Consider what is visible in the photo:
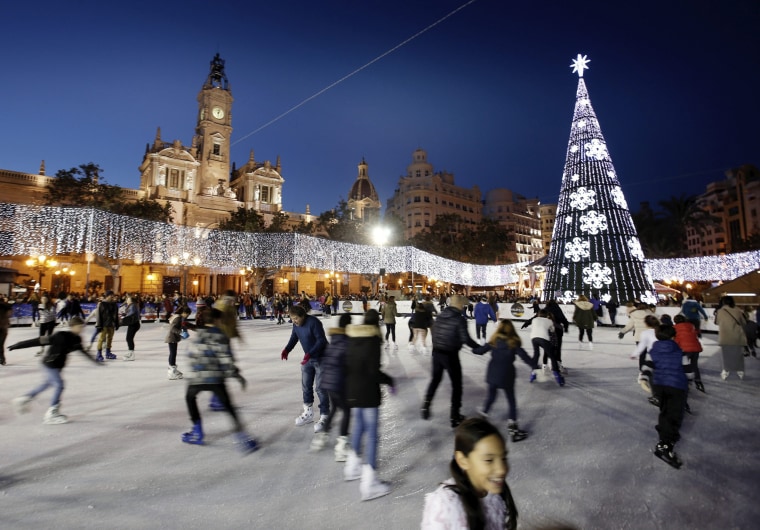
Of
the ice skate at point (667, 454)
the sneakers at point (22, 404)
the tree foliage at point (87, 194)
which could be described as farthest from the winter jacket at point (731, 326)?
the tree foliage at point (87, 194)

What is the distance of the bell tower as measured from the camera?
56.4 meters

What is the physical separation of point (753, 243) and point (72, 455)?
69912 mm

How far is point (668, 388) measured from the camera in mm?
4324

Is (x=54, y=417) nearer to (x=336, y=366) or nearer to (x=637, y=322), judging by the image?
(x=336, y=366)

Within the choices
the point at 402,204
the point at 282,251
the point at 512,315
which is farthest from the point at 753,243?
the point at 282,251

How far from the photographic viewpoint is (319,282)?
5194cm

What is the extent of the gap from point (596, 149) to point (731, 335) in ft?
52.2

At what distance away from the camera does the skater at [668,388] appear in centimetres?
421

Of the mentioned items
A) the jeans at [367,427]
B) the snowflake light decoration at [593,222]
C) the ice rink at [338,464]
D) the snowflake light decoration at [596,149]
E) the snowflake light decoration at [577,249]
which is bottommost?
the ice rink at [338,464]

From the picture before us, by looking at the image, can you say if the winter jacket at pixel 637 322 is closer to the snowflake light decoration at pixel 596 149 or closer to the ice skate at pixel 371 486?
the ice skate at pixel 371 486

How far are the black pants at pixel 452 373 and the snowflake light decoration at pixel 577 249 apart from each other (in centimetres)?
1868

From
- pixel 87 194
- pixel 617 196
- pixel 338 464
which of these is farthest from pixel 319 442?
pixel 87 194

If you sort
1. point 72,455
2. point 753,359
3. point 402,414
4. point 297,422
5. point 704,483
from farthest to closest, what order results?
point 753,359 → point 402,414 → point 297,422 → point 72,455 → point 704,483

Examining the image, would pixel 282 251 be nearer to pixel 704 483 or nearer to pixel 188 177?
pixel 704 483
